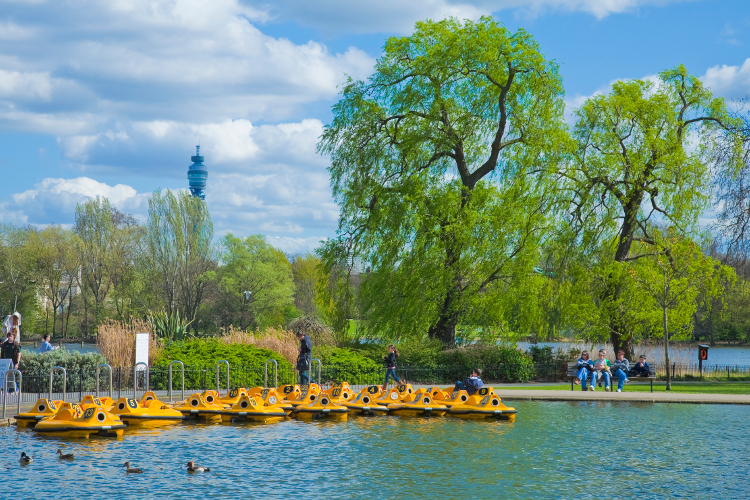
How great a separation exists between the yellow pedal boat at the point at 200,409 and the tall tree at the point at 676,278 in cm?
1649

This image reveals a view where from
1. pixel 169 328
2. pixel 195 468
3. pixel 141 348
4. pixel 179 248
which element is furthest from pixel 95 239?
pixel 195 468

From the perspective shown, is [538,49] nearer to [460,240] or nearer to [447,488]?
[460,240]

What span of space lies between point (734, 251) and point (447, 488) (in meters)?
23.1

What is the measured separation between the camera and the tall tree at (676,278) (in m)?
30.6

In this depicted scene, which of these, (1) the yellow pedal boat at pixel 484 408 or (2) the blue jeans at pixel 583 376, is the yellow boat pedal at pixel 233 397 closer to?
(1) the yellow pedal boat at pixel 484 408

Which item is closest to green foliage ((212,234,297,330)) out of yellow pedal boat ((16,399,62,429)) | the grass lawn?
the grass lawn

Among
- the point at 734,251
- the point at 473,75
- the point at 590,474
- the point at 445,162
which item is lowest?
the point at 590,474

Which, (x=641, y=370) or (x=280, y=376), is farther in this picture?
(x=641, y=370)

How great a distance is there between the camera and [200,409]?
19.6m

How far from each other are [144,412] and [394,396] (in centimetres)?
685

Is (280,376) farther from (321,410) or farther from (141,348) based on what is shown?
(321,410)

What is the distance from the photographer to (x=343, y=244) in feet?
116

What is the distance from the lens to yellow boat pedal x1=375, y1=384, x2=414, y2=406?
2150 cm

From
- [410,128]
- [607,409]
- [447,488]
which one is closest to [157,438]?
[447,488]
